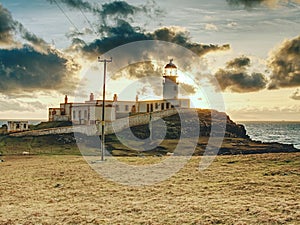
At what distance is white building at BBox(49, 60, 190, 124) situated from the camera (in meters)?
82.8

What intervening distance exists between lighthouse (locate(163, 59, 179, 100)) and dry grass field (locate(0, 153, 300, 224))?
59401mm

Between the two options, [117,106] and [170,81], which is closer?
[117,106]

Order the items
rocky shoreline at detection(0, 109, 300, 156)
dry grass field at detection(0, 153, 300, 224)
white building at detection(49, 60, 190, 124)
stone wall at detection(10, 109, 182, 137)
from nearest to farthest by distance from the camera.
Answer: dry grass field at detection(0, 153, 300, 224) → rocky shoreline at detection(0, 109, 300, 156) → stone wall at detection(10, 109, 182, 137) → white building at detection(49, 60, 190, 124)

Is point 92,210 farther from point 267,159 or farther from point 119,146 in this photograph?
point 119,146

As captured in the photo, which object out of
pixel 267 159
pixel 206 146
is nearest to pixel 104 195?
pixel 267 159

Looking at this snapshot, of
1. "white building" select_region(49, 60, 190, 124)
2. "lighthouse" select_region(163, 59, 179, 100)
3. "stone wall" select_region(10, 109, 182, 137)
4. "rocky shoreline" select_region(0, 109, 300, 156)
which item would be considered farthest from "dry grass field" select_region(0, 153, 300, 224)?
"lighthouse" select_region(163, 59, 179, 100)

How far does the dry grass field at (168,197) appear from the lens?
17984 millimetres

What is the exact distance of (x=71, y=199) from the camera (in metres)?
23.3

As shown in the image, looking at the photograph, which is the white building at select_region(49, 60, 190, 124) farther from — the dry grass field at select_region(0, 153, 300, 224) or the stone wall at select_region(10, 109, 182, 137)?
the dry grass field at select_region(0, 153, 300, 224)

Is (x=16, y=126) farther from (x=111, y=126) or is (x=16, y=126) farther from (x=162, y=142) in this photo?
Result: (x=162, y=142)

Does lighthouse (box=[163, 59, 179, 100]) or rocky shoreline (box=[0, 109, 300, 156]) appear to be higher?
lighthouse (box=[163, 59, 179, 100])

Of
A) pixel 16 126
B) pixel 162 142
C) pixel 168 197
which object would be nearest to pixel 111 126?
pixel 162 142

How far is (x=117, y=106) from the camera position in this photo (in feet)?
290

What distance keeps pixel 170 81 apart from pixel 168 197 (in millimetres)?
71139
